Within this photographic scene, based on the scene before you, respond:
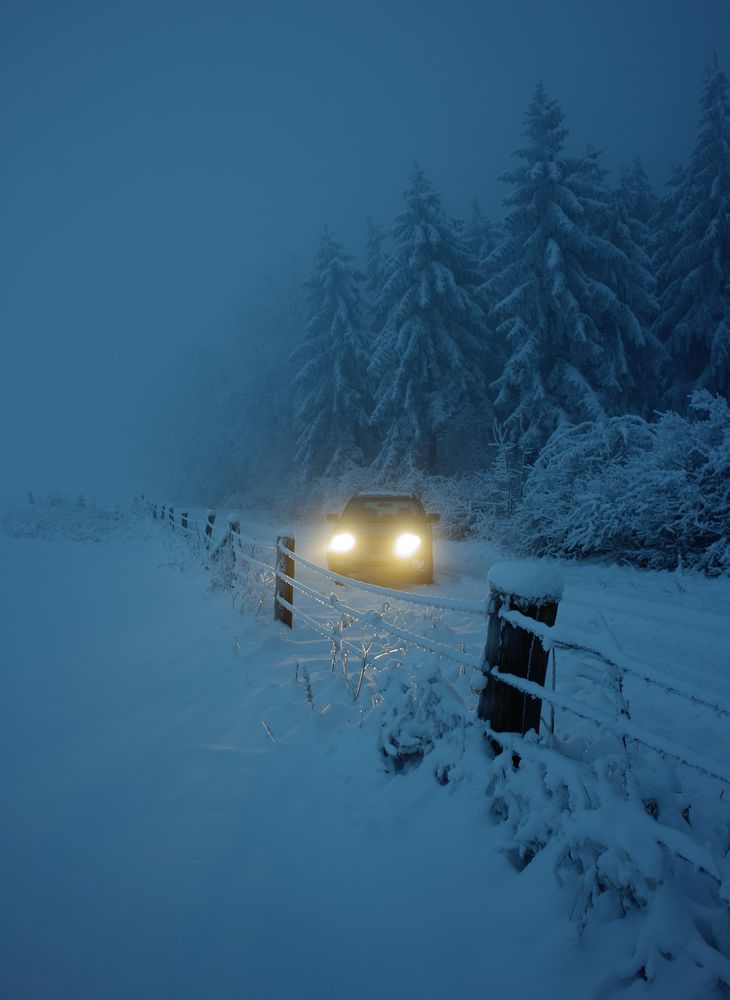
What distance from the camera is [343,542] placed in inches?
337

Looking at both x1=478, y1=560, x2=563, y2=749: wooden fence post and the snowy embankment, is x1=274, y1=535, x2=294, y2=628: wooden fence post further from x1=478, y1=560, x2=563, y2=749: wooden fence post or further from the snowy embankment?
x1=478, y1=560, x2=563, y2=749: wooden fence post

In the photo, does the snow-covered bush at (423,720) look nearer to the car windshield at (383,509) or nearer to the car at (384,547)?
the car at (384,547)

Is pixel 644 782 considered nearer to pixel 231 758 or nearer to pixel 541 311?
pixel 231 758

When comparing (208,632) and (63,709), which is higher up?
(208,632)

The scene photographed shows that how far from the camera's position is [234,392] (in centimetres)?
3170

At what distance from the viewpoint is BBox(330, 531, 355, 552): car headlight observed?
8484 millimetres

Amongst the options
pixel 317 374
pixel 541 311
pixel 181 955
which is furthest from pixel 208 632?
pixel 317 374

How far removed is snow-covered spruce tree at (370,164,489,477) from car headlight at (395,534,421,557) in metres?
10.7

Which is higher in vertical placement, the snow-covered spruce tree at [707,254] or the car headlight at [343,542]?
the snow-covered spruce tree at [707,254]

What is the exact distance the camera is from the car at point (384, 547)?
8.34m

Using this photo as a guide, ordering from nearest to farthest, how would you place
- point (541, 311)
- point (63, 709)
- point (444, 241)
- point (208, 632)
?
point (63, 709), point (208, 632), point (541, 311), point (444, 241)

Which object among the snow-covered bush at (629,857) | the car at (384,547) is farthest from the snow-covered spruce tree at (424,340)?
the snow-covered bush at (629,857)

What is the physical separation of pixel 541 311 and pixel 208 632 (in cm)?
1489

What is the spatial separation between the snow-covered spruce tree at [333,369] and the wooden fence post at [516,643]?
18.7 m
